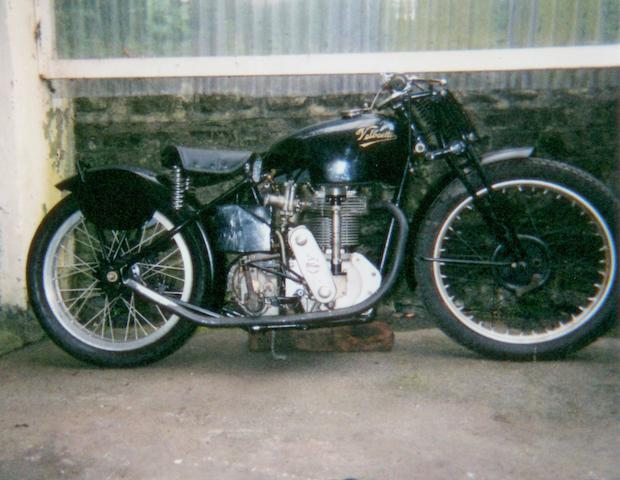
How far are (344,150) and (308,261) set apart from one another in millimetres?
524

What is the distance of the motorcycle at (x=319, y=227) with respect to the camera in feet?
9.93

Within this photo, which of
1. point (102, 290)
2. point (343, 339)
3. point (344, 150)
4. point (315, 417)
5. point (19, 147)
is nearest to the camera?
point (315, 417)

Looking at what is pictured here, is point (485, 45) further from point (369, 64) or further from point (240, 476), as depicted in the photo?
point (240, 476)

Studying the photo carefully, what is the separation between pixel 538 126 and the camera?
3809mm

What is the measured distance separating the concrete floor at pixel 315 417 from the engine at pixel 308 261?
0.37 metres

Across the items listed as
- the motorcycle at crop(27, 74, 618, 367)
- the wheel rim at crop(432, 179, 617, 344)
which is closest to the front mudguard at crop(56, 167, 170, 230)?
the motorcycle at crop(27, 74, 618, 367)

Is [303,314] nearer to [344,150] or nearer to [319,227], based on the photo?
[319,227]

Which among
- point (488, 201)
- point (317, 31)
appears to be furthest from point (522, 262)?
point (317, 31)

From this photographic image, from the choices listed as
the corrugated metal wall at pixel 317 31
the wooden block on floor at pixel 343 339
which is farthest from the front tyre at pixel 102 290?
the corrugated metal wall at pixel 317 31

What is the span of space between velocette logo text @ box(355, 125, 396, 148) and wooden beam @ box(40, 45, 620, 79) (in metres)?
0.96

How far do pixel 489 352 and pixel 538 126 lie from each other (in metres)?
1.39

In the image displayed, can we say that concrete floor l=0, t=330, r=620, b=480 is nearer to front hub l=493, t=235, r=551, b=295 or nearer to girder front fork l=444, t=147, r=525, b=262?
front hub l=493, t=235, r=551, b=295

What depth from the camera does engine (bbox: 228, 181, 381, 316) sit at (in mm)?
3037

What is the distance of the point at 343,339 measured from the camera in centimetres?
346
